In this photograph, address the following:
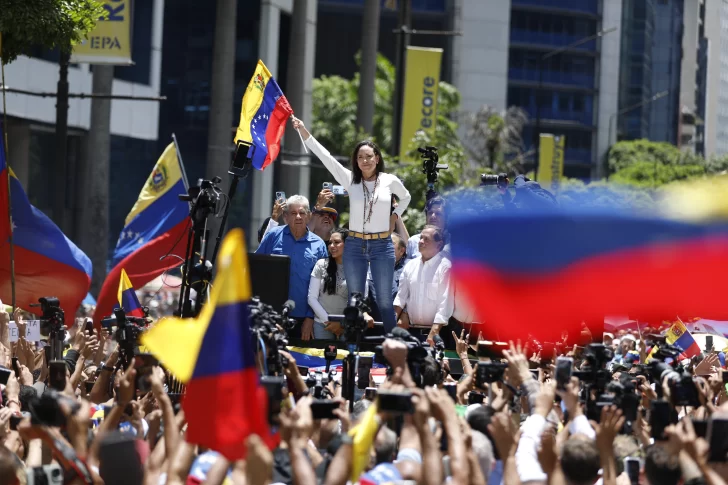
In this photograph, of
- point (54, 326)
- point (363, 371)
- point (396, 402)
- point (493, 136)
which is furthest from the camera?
point (493, 136)

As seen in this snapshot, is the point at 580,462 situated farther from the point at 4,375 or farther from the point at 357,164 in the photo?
the point at 357,164

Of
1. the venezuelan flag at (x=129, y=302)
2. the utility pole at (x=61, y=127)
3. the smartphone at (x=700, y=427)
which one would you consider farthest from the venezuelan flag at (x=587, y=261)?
the utility pole at (x=61, y=127)

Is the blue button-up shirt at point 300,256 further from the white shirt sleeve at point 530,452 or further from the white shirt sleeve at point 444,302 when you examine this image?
the white shirt sleeve at point 530,452

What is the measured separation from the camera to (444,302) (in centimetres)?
1127

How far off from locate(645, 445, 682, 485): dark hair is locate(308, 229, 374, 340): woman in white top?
18.5ft

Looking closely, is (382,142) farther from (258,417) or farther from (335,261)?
(258,417)

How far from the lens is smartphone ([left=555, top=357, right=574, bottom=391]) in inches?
277

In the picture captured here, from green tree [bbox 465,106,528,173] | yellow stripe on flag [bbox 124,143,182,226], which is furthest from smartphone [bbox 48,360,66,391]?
green tree [bbox 465,106,528,173]

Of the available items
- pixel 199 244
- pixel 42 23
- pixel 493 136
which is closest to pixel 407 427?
pixel 199 244

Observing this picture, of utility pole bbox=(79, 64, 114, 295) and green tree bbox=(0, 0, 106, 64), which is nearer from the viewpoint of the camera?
green tree bbox=(0, 0, 106, 64)

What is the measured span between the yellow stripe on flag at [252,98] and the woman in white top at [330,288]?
1.19 meters

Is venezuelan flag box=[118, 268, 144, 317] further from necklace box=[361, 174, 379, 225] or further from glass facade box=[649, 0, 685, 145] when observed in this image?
glass facade box=[649, 0, 685, 145]

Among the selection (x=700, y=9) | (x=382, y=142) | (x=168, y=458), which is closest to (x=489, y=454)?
(x=168, y=458)

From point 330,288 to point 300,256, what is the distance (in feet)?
1.34
